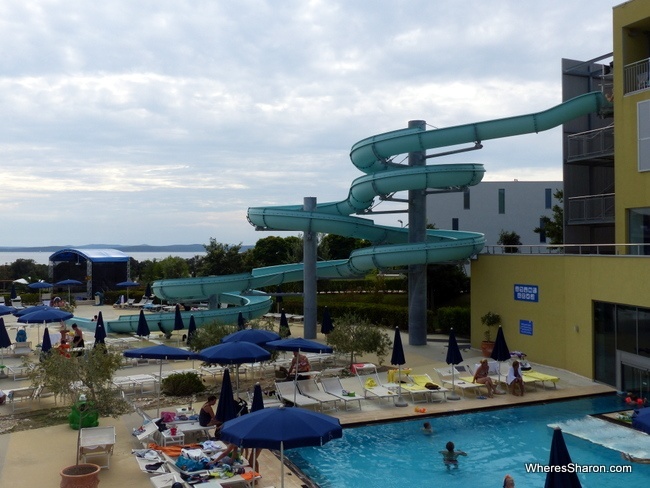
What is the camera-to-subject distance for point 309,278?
95.8 ft

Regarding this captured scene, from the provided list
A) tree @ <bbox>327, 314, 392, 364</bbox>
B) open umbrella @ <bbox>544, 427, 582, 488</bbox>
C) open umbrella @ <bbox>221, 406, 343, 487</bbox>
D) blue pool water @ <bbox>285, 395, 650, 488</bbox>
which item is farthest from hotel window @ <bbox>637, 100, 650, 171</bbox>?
open umbrella @ <bbox>221, 406, 343, 487</bbox>

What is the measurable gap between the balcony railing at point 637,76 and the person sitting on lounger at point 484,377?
9.95 m

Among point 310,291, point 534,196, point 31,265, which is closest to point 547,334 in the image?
point 310,291

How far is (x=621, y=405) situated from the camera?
1656 centimetres

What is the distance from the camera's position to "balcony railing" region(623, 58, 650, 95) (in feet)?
64.4

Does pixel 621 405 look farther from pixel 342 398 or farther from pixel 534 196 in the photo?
pixel 534 196

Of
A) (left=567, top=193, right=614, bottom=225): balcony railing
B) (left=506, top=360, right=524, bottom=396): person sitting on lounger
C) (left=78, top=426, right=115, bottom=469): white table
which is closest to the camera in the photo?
(left=78, top=426, right=115, bottom=469): white table

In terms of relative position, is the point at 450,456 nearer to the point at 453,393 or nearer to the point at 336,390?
the point at 336,390

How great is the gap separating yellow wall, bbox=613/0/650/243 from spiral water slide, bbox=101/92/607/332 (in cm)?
241

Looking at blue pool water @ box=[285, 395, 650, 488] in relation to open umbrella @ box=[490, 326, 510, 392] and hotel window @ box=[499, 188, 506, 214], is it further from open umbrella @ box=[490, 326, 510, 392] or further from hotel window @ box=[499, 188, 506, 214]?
hotel window @ box=[499, 188, 506, 214]

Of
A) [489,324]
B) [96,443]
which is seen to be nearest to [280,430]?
[96,443]

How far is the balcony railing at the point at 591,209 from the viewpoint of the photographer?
77.0ft

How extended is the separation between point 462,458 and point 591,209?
1489cm

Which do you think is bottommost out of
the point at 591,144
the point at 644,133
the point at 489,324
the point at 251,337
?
the point at 489,324
